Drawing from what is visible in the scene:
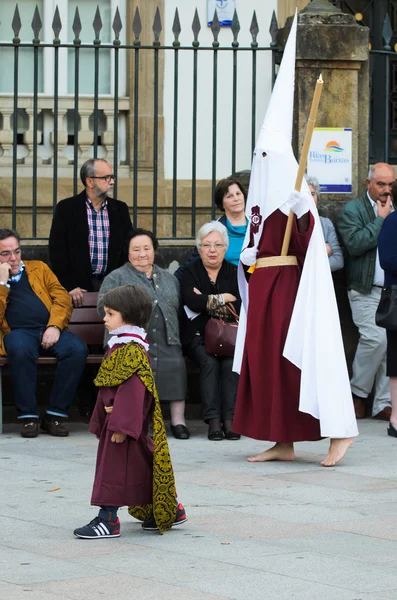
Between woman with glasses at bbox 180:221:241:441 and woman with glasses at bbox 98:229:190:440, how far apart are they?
152 millimetres

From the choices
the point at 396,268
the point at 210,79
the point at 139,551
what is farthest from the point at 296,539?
the point at 210,79

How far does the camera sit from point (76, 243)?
32.8 ft

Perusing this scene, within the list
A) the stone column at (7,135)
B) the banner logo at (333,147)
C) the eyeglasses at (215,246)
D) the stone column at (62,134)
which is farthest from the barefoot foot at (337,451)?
the stone column at (7,135)

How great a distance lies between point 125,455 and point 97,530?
0.35m

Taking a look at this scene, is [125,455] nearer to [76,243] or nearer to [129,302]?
[129,302]

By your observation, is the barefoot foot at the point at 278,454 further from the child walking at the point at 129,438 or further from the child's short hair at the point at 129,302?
the child's short hair at the point at 129,302

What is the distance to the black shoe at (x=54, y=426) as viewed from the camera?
9398mm

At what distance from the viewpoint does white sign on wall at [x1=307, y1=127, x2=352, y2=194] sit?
10.6 meters

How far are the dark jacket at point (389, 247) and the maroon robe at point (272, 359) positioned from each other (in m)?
1.19

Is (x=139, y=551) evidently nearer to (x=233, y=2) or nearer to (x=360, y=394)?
(x=360, y=394)

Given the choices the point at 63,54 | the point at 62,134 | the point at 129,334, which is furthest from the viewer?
the point at 63,54

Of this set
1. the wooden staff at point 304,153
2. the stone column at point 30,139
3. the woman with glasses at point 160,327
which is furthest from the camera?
the stone column at point 30,139

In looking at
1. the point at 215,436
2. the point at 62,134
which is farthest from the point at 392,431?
the point at 62,134

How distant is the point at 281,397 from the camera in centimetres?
813
